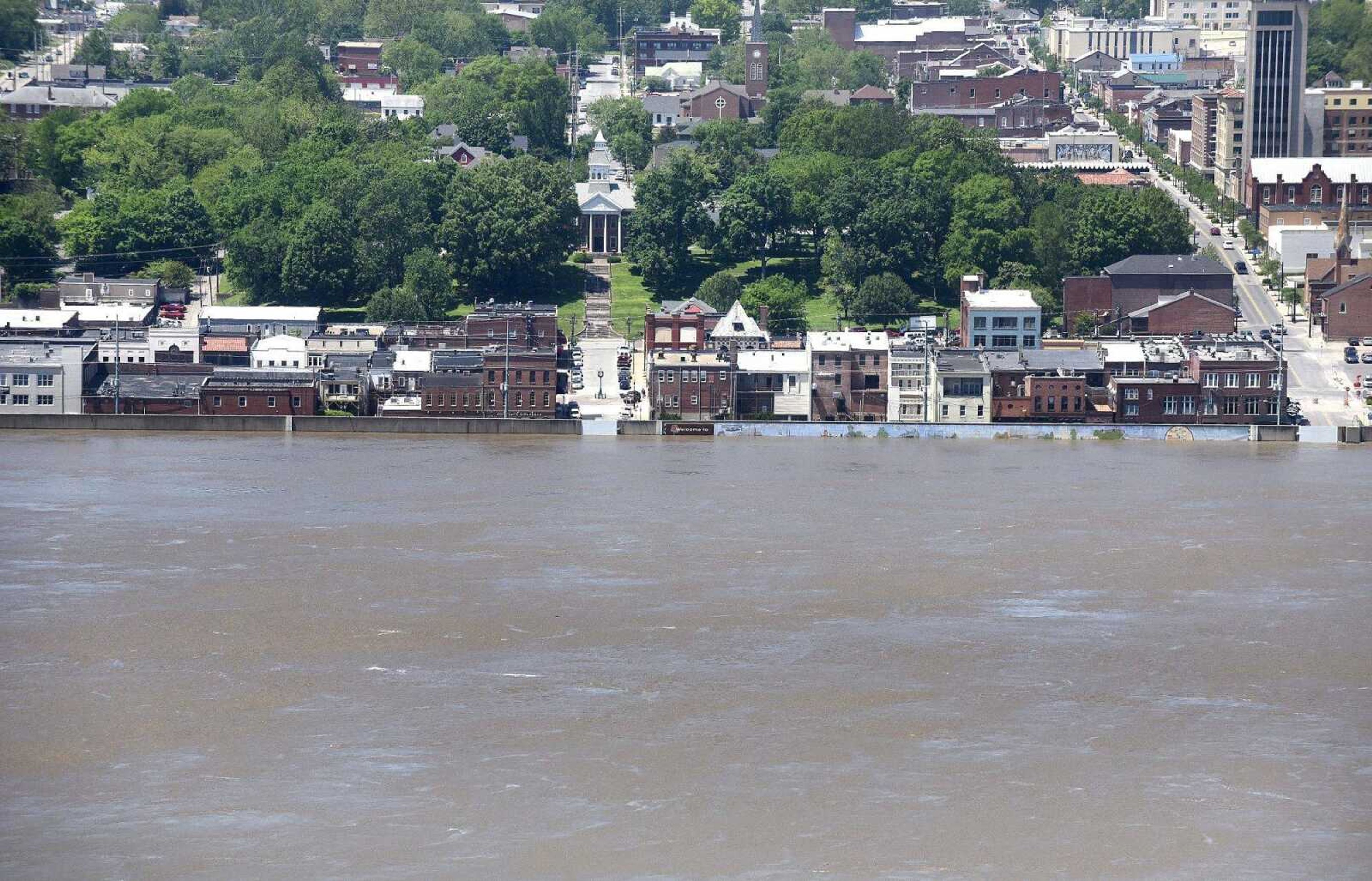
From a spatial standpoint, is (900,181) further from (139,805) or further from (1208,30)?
(1208,30)

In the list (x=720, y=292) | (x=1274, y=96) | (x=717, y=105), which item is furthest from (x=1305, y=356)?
(x=717, y=105)

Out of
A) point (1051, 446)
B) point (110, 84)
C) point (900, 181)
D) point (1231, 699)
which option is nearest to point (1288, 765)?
point (1231, 699)

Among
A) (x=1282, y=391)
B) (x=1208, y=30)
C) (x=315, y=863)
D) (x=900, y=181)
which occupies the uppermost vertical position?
(x=1208, y=30)

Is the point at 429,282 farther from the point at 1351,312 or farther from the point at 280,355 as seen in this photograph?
the point at 1351,312

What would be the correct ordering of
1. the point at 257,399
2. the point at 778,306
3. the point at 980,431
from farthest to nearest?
the point at 778,306 → the point at 257,399 → the point at 980,431

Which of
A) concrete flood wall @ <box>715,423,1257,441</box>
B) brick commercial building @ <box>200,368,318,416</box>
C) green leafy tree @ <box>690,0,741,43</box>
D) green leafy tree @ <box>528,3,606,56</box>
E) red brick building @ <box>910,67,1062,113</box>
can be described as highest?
green leafy tree @ <box>690,0,741,43</box>

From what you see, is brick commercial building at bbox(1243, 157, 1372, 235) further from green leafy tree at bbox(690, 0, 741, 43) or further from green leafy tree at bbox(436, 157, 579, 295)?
green leafy tree at bbox(690, 0, 741, 43)

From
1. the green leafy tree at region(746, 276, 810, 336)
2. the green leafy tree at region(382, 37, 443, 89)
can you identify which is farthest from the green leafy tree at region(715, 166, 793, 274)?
the green leafy tree at region(382, 37, 443, 89)
